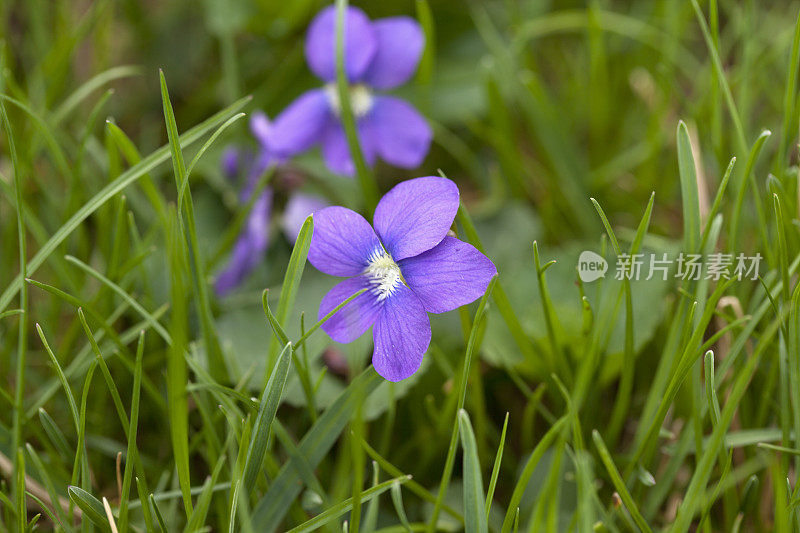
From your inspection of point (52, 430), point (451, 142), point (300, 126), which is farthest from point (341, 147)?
point (52, 430)

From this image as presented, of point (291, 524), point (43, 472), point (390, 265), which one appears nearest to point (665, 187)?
point (390, 265)

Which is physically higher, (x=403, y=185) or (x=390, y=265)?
(x=403, y=185)

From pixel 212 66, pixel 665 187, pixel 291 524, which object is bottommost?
pixel 291 524

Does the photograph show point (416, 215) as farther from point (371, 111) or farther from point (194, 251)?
point (371, 111)

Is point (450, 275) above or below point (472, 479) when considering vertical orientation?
above

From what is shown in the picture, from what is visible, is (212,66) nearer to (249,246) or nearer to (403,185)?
(249,246)

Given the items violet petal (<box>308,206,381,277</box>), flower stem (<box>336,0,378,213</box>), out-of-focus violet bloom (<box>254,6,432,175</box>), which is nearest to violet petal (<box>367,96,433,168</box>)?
out-of-focus violet bloom (<box>254,6,432,175</box>)
